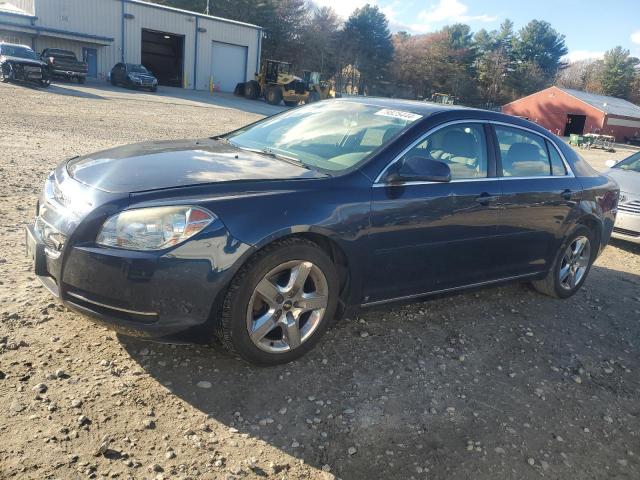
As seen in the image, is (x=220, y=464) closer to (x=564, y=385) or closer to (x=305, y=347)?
(x=305, y=347)

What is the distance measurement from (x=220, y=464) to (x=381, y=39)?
71073 millimetres

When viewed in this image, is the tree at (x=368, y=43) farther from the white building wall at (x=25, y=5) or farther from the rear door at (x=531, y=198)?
the rear door at (x=531, y=198)

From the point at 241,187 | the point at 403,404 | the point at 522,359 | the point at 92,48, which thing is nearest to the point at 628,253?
the point at 522,359

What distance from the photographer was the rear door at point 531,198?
4395mm

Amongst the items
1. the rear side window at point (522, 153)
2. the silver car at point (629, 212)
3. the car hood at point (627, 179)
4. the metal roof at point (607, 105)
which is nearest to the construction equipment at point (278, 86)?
the metal roof at point (607, 105)

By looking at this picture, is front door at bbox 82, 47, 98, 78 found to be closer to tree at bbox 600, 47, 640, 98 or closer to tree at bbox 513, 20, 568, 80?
tree at bbox 513, 20, 568, 80

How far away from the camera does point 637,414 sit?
11.5 ft

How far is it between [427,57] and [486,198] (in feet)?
236

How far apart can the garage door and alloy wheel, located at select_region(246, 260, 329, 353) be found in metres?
42.3

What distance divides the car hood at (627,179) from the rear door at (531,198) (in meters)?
3.37

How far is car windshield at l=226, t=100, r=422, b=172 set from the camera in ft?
12.4

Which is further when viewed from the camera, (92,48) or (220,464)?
(92,48)

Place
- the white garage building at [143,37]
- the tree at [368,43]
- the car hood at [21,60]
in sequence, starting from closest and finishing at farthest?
the car hood at [21,60] < the white garage building at [143,37] < the tree at [368,43]

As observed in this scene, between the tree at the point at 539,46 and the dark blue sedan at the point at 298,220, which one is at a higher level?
the tree at the point at 539,46
